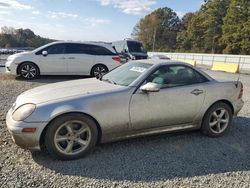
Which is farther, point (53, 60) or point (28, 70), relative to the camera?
point (53, 60)

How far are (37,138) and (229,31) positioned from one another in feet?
158

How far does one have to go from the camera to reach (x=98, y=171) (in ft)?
11.5

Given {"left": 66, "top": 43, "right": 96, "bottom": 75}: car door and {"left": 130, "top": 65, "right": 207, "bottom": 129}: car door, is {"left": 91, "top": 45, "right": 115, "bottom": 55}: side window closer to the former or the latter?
{"left": 66, "top": 43, "right": 96, "bottom": 75}: car door

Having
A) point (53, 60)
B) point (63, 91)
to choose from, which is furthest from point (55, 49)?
point (63, 91)

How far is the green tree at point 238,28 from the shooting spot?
42281 mm

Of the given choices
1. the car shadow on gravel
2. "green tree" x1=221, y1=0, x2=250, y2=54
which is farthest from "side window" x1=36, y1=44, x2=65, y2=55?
"green tree" x1=221, y1=0, x2=250, y2=54

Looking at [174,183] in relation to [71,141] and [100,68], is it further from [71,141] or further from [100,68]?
[100,68]

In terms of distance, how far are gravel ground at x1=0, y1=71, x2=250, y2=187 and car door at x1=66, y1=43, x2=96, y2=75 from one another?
6330 millimetres

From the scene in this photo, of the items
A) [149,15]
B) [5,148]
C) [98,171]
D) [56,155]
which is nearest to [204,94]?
[98,171]

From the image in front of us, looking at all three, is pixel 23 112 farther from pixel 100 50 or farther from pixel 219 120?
pixel 100 50

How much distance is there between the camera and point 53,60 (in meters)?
10.7

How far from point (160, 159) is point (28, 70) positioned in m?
8.06

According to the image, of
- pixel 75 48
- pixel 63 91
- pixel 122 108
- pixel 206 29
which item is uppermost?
pixel 206 29

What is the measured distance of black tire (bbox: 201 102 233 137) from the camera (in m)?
4.84
